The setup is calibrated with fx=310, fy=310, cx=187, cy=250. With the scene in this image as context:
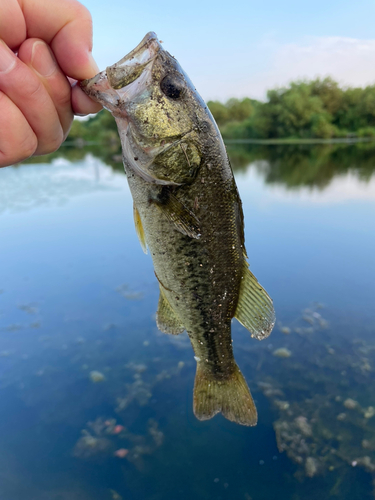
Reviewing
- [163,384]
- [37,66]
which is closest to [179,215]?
[37,66]

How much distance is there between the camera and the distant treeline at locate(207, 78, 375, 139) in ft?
189

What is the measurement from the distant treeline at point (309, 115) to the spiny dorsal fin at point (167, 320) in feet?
195

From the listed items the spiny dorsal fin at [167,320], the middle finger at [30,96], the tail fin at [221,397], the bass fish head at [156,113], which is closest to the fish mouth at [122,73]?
the bass fish head at [156,113]

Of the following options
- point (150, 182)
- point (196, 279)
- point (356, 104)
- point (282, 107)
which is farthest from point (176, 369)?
point (356, 104)

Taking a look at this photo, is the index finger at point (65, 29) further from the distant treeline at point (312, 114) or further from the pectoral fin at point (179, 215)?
the distant treeline at point (312, 114)

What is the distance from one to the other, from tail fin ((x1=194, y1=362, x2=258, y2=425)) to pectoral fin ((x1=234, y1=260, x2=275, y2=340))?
1.84 ft

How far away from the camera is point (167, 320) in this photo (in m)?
2.40

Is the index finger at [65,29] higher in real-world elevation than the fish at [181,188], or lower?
higher

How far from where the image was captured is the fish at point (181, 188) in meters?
1.76

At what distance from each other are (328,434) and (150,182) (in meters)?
3.73

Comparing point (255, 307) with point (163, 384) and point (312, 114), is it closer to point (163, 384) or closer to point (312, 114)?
point (163, 384)

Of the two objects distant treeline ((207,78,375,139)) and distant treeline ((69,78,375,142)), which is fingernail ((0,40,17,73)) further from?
distant treeline ((207,78,375,139))

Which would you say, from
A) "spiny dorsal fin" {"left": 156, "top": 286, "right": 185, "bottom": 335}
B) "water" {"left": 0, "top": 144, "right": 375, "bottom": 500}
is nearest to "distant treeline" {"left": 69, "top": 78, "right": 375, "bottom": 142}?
"water" {"left": 0, "top": 144, "right": 375, "bottom": 500}

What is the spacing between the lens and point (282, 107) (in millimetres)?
62000
